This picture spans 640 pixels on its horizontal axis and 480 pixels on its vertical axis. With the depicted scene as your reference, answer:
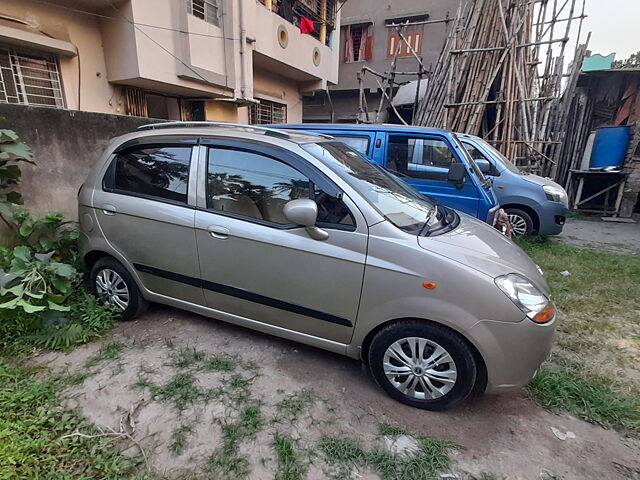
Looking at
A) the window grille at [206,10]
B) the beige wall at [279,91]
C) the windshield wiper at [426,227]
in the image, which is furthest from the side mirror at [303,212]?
the beige wall at [279,91]

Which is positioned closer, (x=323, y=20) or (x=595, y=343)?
(x=595, y=343)

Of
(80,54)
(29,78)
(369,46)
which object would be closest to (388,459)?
(29,78)

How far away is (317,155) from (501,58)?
780 cm

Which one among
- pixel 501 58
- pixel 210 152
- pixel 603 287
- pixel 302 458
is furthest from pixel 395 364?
pixel 501 58

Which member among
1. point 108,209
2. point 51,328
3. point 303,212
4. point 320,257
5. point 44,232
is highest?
point 303,212

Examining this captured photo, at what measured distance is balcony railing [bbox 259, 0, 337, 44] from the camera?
9.71 meters

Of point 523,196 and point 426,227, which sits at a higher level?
point 426,227

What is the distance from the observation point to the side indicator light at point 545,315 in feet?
6.28

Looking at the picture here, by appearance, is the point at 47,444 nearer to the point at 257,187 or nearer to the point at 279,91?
the point at 257,187

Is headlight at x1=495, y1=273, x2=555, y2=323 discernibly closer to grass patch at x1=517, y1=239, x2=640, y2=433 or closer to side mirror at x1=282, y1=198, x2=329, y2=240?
grass patch at x1=517, y1=239, x2=640, y2=433

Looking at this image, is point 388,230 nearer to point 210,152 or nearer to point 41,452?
point 210,152

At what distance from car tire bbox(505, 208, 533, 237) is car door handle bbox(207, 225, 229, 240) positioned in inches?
199

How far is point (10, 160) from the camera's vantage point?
313cm

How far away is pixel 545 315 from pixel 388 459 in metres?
1.19
